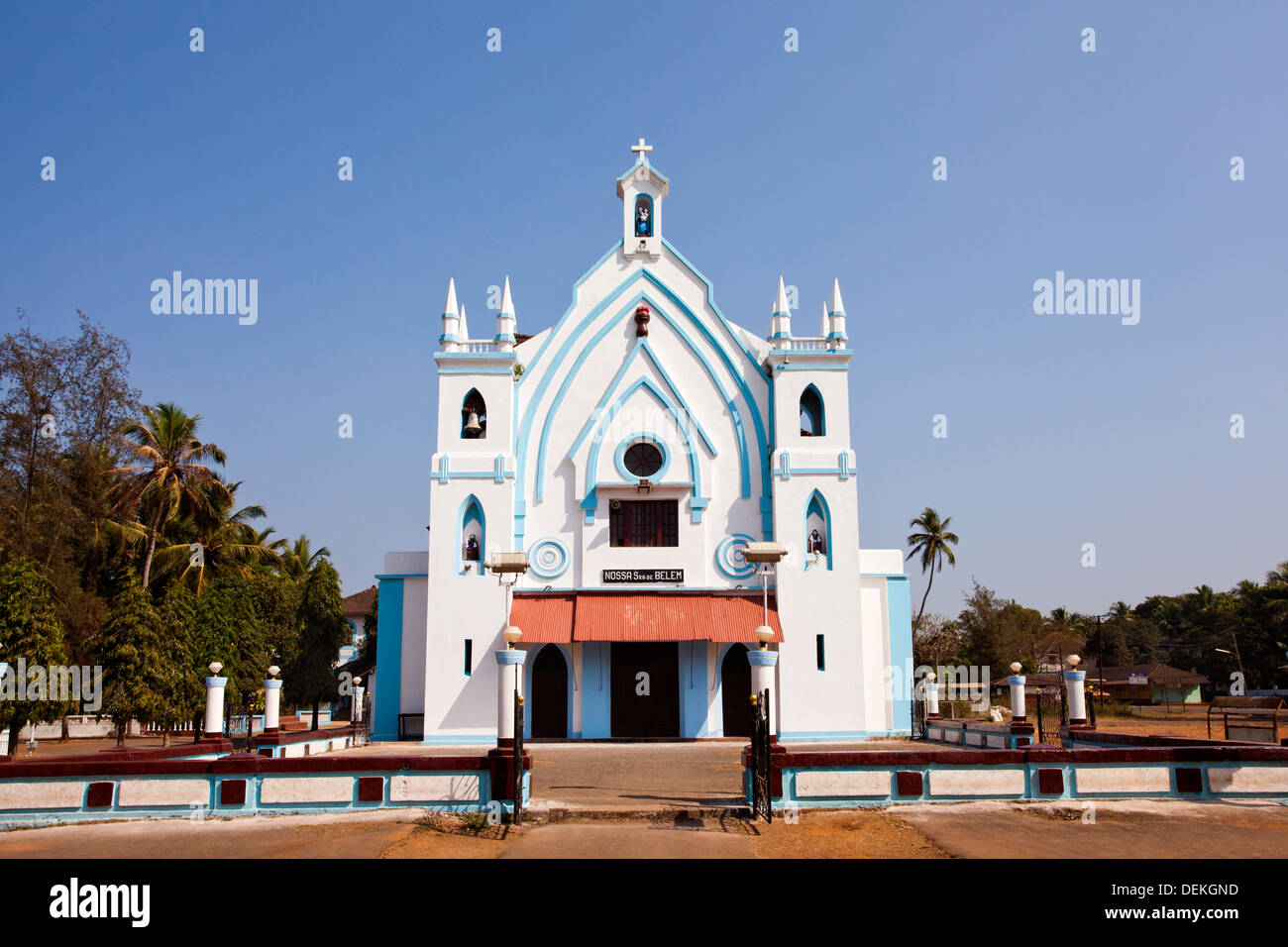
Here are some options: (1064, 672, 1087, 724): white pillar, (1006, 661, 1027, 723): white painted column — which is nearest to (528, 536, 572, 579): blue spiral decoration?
(1006, 661, 1027, 723): white painted column

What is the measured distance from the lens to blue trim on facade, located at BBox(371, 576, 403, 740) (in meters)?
29.2

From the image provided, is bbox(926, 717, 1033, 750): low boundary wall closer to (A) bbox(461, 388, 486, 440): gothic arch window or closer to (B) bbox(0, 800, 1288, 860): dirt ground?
(B) bbox(0, 800, 1288, 860): dirt ground

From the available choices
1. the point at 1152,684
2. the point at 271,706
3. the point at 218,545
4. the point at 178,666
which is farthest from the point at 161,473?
the point at 1152,684

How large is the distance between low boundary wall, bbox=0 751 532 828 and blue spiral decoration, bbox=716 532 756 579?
14.6 meters

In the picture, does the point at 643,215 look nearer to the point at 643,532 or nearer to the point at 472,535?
the point at 643,532

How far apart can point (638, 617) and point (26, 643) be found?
15.3 m

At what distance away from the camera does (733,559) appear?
2903cm

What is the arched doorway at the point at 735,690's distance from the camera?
28000mm

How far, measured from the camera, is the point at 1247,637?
6184 cm

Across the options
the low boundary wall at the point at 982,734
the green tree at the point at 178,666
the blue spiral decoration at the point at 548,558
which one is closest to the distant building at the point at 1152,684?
the low boundary wall at the point at 982,734

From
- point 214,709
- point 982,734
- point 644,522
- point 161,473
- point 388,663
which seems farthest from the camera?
point 161,473
